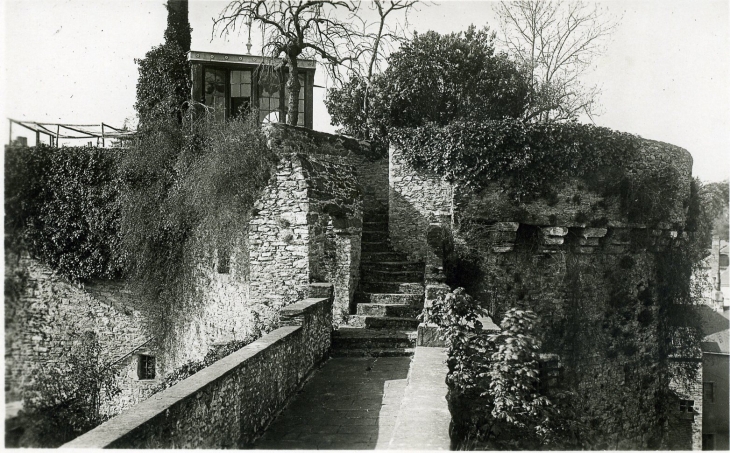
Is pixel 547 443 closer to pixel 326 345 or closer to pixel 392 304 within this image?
pixel 326 345

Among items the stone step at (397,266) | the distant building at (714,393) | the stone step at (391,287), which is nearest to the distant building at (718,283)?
the distant building at (714,393)

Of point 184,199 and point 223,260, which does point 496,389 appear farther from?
point 184,199

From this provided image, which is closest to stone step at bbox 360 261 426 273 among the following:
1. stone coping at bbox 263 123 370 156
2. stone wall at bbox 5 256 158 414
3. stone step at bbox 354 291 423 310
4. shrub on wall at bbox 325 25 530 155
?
stone step at bbox 354 291 423 310

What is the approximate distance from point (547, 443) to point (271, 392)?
3.43 m

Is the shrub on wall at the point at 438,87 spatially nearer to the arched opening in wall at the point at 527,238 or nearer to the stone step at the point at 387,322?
the arched opening in wall at the point at 527,238

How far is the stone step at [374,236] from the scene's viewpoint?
52.6 feet

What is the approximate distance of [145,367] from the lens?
1652 centimetres

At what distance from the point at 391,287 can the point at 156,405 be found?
8.80 metres

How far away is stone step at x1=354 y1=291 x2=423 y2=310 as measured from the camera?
1300cm

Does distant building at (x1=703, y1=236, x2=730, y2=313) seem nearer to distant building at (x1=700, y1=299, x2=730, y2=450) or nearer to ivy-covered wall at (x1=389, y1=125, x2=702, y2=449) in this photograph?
distant building at (x1=700, y1=299, x2=730, y2=450)

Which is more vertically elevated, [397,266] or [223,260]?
[223,260]

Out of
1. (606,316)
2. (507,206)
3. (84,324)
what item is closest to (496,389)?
(507,206)

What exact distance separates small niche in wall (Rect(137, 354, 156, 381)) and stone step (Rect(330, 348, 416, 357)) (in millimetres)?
7043

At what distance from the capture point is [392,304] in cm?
1300
